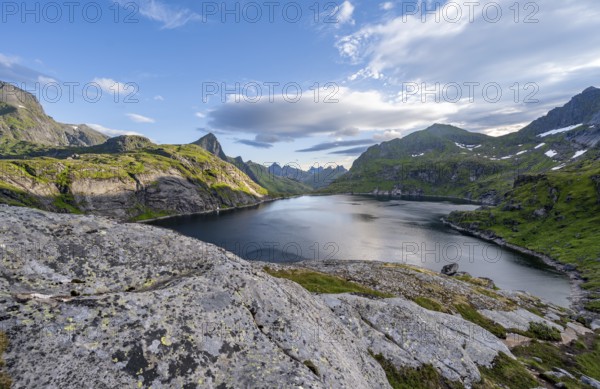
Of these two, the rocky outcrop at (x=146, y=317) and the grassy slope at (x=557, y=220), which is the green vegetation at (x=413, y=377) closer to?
the rocky outcrop at (x=146, y=317)

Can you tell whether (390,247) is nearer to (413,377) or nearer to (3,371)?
(413,377)

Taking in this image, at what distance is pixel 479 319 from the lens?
4116 cm

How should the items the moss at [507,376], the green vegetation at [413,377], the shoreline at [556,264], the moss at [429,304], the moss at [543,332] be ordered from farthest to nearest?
1. the shoreline at [556,264]
2. the moss at [543,332]
3. the moss at [429,304]
4. the moss at [507,376]
5. the green vegetation at [413,377]

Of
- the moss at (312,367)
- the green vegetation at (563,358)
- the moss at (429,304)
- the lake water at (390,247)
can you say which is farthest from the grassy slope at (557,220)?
the moss at (312,367)

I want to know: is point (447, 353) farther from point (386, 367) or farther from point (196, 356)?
point (196, 356)

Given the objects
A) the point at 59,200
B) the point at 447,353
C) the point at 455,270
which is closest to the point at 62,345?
the point at 447,353

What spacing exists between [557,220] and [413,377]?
195m

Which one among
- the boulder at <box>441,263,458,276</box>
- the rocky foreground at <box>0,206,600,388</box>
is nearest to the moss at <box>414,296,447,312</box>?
the rocky foreground at <box>0,206,600,388</box>

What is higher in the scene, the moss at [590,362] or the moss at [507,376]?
the moss at [507,376]

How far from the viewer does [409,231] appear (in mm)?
165000

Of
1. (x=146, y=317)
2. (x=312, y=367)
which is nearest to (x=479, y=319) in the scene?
(x=312, y=367)

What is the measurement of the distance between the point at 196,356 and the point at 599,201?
224m

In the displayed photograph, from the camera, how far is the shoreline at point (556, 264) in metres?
77.9

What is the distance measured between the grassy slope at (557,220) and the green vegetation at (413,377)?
10916cm
